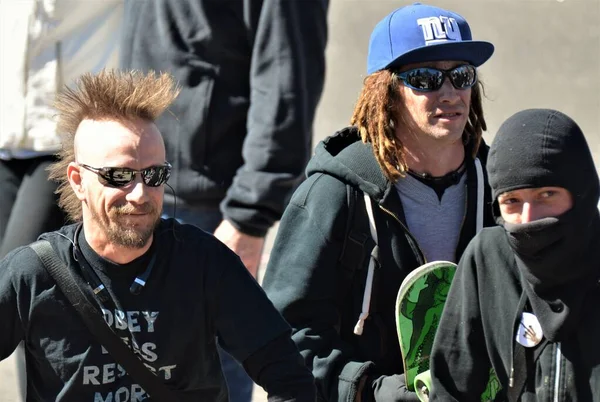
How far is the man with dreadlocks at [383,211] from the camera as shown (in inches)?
147

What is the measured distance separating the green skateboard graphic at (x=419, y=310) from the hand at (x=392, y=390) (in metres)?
0.02

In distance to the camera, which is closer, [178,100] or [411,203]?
[411,203]

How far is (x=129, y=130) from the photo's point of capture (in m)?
3.46

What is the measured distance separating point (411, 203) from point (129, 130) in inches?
33.7

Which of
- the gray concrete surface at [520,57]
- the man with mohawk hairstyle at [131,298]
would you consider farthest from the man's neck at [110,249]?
the gray concrete surface at [520,57]

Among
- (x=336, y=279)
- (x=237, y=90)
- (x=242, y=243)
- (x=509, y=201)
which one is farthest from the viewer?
(x=237, y=90)

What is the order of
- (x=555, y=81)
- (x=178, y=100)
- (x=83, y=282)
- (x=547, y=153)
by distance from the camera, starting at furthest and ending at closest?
(x=555, y=81)
(x=178, y=100)
(x=83, y=282)
(x=547, y=153)

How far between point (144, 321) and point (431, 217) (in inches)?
35.9

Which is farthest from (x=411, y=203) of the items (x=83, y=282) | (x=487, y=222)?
(x=83, y=282)

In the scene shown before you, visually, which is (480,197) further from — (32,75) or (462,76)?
(32,75)


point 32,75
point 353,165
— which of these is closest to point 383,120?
point 353,165

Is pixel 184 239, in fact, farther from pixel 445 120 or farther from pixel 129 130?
pixel 445 120

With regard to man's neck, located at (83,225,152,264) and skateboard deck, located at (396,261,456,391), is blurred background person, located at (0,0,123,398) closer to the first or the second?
man's neck, located at (83,225,152,264)

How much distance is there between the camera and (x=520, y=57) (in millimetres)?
10398
